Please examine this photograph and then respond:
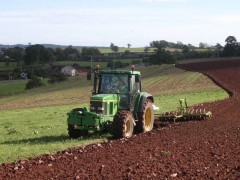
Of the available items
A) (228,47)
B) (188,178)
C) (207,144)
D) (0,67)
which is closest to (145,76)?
(228,47)

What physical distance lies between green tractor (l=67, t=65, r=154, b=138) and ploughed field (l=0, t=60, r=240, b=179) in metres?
0.63

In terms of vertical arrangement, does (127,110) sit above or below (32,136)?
above

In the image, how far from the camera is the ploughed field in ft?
29.0

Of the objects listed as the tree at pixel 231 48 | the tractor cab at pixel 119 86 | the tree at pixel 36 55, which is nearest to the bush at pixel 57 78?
the tree at pixel 36 55

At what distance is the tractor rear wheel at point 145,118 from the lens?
15422mm

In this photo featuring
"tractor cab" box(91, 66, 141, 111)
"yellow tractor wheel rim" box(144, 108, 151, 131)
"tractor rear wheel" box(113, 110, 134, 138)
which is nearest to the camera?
"tractor rear wheel" box(113, 110, 134, 138)

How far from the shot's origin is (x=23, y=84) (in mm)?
76562

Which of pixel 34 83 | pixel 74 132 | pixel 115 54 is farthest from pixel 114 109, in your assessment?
pixel 115 54

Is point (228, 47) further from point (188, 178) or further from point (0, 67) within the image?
point (188, 178)

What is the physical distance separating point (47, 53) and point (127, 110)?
285 ft

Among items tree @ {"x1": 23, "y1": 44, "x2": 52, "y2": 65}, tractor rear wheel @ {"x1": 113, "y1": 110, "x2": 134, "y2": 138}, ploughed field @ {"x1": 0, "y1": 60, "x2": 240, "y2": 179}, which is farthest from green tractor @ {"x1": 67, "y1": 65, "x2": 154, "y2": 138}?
tree @ {"x1": 23, "y1": 44, "x2": 52, "y2": 65}

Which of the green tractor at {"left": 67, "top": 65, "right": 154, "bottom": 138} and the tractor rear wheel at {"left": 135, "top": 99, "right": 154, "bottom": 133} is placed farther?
the tractor rear wheel at {"left": 135, "top": 99, "right": 154, "bottom": 133}

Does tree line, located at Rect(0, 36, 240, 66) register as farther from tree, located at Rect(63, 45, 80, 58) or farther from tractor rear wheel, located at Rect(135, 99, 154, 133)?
tractor rear wheel, located at Rect(135, 99, 154, 133)

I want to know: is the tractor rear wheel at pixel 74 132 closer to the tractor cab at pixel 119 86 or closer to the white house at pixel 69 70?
the tractor cab at pixel 119 86
